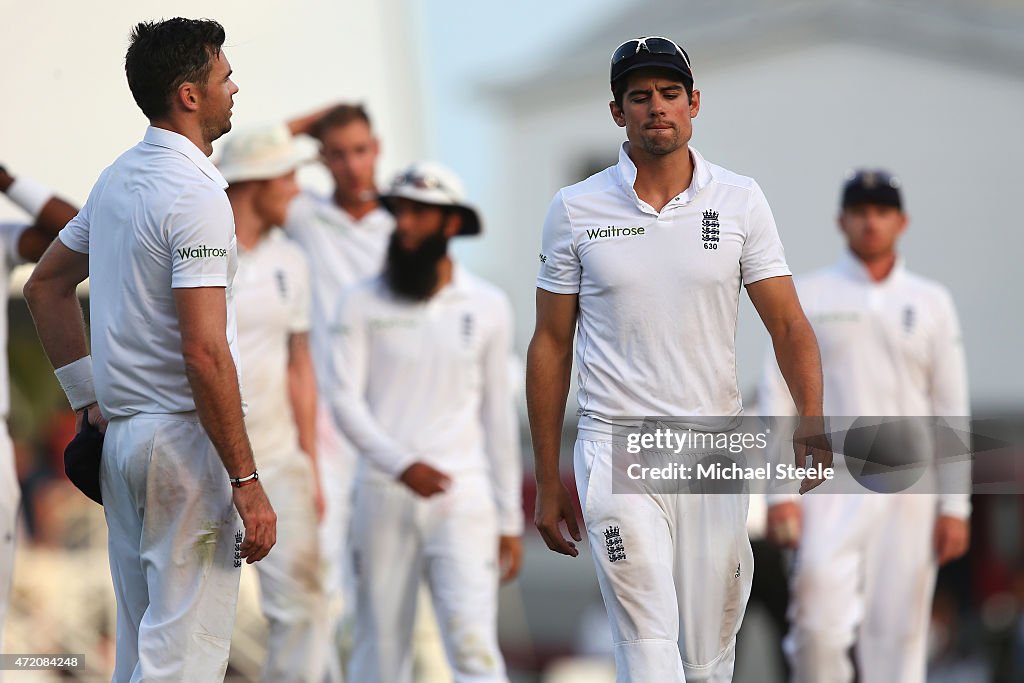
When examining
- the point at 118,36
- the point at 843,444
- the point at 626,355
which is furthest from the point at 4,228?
the point at 843,444

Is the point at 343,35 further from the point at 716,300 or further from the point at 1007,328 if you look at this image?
the point at 1007,328

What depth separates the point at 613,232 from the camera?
487 cm

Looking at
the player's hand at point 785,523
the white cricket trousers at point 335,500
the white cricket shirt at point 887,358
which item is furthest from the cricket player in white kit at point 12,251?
the player's hand at point 785,523

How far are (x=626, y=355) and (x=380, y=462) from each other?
2294mm

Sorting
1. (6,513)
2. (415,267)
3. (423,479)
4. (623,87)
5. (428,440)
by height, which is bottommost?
(423,479)

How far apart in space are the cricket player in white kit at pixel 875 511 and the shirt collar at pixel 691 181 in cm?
256

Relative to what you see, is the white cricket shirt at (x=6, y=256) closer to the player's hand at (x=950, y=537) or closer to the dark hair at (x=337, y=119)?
the dark hair at (x=337, y=119)

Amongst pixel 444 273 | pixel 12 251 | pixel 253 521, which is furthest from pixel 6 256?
pixel 444 273

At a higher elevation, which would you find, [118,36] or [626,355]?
[118,36]

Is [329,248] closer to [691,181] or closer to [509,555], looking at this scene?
[509,555]

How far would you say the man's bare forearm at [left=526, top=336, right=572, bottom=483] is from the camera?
16.4 ft

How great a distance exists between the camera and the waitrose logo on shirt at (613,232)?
4.86 meters

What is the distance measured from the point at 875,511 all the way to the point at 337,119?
3704 millimetres

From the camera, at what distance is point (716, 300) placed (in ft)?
15.9
